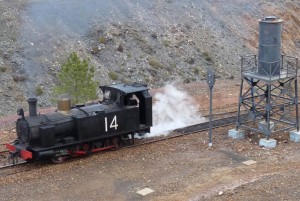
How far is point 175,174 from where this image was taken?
17578 millimetres

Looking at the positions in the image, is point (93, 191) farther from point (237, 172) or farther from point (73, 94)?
point (73, 94)

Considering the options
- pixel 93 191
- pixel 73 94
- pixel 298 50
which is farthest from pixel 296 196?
pixel 298 50

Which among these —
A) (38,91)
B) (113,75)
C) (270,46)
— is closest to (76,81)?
(38,91)

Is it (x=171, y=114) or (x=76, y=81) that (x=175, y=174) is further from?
(x=76, y=81)

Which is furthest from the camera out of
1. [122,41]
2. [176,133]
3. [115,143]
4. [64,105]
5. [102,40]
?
[122,41]

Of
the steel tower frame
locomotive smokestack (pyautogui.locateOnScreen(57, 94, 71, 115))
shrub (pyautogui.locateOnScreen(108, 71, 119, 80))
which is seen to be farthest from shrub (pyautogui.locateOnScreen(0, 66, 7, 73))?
the steel tower frame

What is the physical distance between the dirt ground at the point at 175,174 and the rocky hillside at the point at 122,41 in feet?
35.9

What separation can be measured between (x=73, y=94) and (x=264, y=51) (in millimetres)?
9139

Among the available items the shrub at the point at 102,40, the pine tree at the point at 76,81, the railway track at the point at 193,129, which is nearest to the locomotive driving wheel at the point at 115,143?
the railway track at the point at 193,129

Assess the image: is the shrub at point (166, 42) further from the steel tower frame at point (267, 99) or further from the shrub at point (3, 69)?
the steel tower frame at point (267, 99)

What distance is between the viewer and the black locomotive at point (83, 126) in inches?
702

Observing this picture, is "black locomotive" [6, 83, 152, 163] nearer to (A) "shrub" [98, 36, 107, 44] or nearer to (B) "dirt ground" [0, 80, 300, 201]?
(B) "dirt ground" [0, 80, 300, 201]

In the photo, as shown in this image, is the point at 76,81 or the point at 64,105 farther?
the point at 76,81

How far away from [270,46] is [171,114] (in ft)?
20.6
